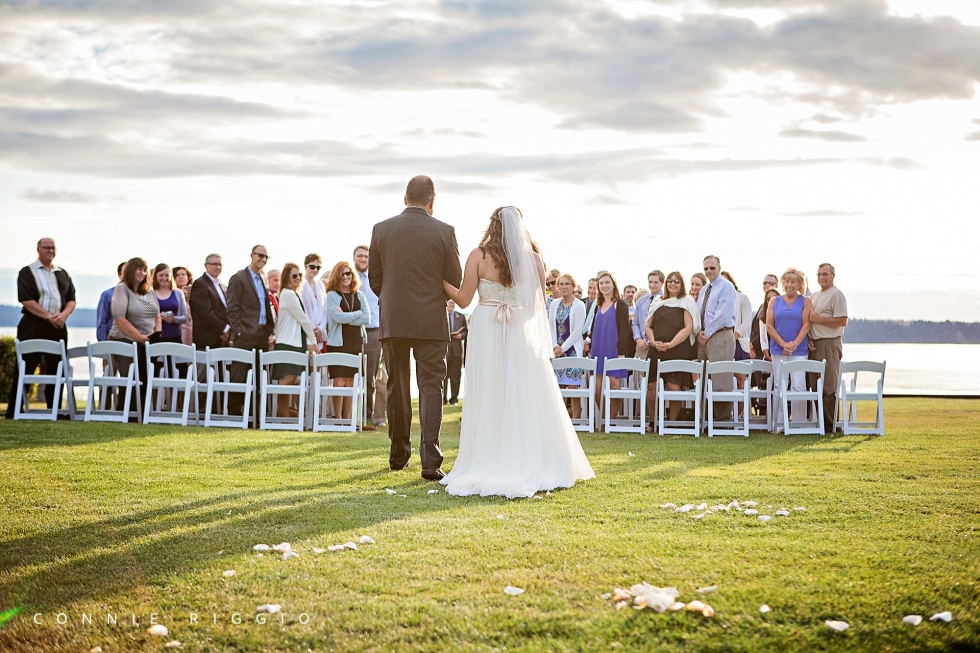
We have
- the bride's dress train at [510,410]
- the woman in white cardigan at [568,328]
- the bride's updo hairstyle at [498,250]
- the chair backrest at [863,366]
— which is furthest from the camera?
the woman in white cardigan at [568,328]

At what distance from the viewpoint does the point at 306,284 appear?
14.1 m

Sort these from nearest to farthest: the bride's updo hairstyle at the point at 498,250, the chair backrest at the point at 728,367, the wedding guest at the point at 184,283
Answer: the bride's updo hairstyle at the point at 498,250 → the chair backrest at the point at 728,367 → the wedding guest at the point at 184,283

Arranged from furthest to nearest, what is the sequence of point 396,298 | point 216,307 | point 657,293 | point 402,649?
point 657,293, point 216,307, point 396,298, point 402,649

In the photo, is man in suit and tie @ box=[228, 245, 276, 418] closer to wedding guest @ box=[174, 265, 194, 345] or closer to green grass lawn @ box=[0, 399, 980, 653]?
wedding guest @ box=[174, 265, 194, 345]

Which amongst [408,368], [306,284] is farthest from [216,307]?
[408,368]

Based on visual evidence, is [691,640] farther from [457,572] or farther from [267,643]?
[267,643]

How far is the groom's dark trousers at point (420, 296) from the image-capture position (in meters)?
8.11

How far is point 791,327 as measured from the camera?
13883 mm

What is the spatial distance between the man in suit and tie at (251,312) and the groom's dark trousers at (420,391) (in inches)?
219

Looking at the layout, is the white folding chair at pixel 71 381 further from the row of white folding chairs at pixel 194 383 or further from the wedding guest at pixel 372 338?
the wedding guest at pixel 372 338

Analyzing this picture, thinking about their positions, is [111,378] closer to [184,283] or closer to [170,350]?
[170,350]

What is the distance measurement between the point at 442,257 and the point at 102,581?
432cm

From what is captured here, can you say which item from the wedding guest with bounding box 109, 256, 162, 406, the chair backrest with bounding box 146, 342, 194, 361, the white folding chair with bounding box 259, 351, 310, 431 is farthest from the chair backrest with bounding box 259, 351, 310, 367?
the wedding guest with bounding box 109, 256, 162, 406

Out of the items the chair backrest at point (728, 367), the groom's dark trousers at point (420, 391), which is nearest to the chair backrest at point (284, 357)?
the groom's dark trousers at point (420, 391)
